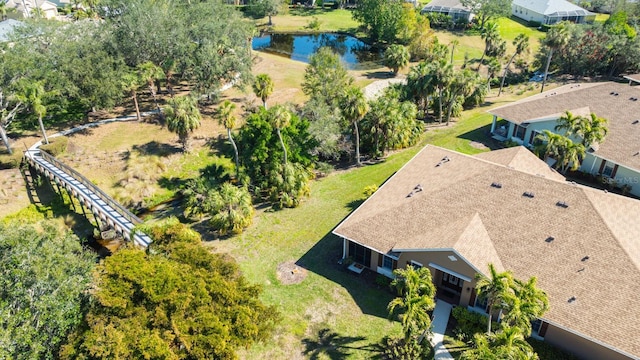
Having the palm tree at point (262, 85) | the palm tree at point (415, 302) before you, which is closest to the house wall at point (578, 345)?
the palm tree at point (415, 302)

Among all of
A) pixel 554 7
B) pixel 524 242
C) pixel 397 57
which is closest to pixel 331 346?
pixel 524 242

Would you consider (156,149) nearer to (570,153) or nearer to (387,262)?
(387,262)

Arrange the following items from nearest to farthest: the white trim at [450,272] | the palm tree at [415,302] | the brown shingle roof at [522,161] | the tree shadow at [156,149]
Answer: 1. the palm tree at [415,302]
2. the white trim at [450,272]
3. the brown shingle roof at [522,161]
4. the tree shadow at [156,149]

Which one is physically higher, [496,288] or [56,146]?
[496,288]

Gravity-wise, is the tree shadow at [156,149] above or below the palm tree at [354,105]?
below

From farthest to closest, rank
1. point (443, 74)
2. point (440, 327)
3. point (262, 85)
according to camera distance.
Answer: point (443, 74)
point (262, 85)
point (440, 327)

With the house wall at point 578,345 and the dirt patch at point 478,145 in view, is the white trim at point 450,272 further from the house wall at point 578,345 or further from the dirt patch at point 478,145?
the dirt patch at point 478,145

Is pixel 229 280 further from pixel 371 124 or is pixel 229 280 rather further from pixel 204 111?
pixel 204 111

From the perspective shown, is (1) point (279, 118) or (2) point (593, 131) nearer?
(1) point (279, 118)
